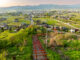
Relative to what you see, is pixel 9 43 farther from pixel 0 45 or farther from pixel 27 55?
pixel 27 55

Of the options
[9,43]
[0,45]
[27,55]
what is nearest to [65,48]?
[27,55]

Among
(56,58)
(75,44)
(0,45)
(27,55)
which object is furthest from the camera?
(75,44)

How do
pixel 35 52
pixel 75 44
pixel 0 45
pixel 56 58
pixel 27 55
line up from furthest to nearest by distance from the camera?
pixel 75 44, pixel 0 45, pixel 35 52, pixel 27 55, pixel 56 58

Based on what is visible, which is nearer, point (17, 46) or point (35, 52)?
point (35, 52)

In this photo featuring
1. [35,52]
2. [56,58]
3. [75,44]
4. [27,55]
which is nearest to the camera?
[56,58]

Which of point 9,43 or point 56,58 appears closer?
point 56,58

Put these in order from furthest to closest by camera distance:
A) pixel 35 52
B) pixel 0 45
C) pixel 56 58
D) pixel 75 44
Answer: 1. pixel 75 44
2. pixel 0 45
3. pixel 35 52
4. pixel 56 58

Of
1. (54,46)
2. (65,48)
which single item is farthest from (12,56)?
(65,48)

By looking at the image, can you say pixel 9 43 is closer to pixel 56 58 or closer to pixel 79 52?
pixel 56 58
